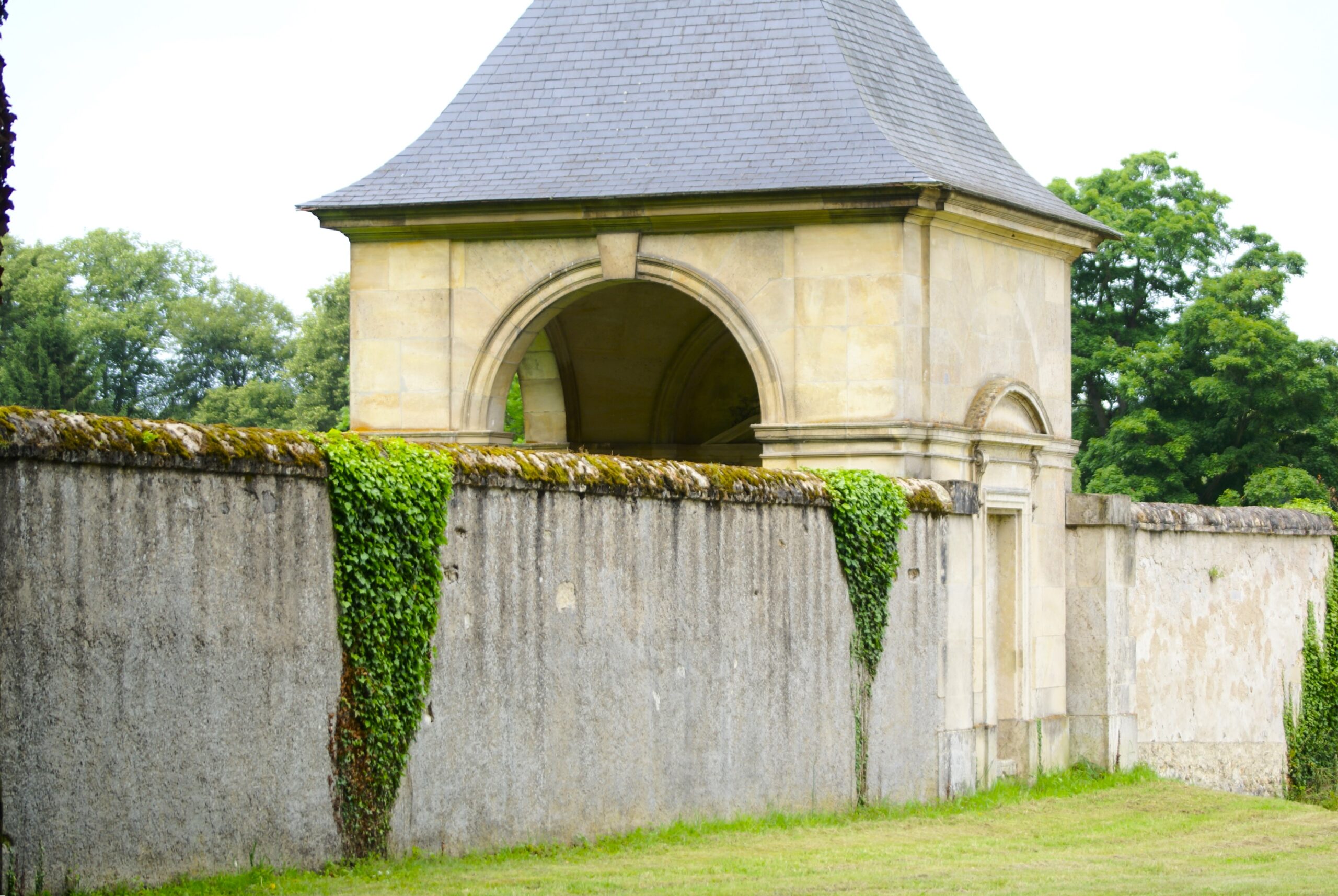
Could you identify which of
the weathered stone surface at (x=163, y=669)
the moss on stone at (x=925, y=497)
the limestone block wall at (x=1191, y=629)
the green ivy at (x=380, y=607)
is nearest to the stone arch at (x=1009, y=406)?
the limestone block wall at (x=1191, y=629)

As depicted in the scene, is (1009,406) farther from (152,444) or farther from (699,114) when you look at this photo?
(152,444)

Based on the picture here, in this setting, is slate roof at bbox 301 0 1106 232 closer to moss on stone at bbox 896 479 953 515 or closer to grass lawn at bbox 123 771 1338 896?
moss on stone at bbox 896 479 953 515

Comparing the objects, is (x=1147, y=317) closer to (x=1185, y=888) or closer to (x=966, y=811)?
(x=966, y=811)

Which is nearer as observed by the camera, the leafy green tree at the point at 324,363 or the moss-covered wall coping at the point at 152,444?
the moss-covered wall coping at the point at 152,444

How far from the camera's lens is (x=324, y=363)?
61438 mm

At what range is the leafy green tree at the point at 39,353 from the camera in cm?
5519

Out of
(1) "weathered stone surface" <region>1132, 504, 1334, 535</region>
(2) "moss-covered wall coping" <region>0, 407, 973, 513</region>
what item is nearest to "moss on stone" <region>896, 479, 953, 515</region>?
(2) "moss-covered wall coping" <region>0, 407, 973, 513</region>

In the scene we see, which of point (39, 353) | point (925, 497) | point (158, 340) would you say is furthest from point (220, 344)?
point (925, 497)

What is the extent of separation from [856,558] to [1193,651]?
6.61 meters

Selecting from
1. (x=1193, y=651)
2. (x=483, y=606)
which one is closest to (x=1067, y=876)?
(x=483, y=606)

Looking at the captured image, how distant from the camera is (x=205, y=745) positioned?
8.24m

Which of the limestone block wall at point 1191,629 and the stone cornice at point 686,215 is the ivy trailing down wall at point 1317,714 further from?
the stone cornice at point 686,215

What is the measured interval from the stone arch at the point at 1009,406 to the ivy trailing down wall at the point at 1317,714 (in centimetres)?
458

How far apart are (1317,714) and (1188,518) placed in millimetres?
3053
